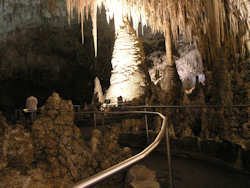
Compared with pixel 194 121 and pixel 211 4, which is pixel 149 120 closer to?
pixel 194 121

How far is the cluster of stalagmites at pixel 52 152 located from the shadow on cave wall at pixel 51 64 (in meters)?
11.6

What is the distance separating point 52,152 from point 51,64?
42.5 feet

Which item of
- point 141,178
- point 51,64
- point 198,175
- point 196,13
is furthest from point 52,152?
point 51,64

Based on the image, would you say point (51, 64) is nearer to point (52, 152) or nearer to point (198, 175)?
point (52, 152)

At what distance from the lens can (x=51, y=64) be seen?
15203 millimetres

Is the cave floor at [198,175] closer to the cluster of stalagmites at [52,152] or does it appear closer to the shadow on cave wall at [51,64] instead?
the cluster of stalagmites at [52,152]

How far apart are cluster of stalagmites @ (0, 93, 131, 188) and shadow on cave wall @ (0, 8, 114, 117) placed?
38.2ft

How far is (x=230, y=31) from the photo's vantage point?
4.25m

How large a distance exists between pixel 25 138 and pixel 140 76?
252 inches

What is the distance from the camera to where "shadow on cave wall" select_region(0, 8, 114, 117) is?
46.4 feet

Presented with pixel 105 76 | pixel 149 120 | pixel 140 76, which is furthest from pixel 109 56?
pixel 149 120

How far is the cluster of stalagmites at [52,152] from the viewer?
288 cm

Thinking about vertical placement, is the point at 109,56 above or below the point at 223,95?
above

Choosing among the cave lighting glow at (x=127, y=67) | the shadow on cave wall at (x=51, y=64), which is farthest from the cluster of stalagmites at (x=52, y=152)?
the shadow on cave wall at (x=51, y=64)
